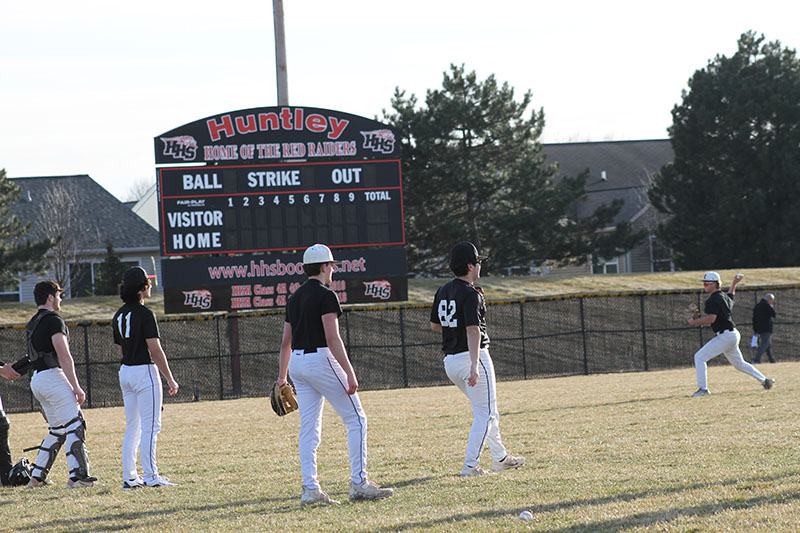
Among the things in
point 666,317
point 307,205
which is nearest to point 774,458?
point 307,205

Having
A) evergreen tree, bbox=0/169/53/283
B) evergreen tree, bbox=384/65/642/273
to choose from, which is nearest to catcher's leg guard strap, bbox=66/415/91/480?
evergreen tree, bbox=0/169/53/283

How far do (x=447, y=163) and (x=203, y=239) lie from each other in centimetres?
1776

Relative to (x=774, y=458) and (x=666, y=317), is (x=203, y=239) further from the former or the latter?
(x=666, y=317)

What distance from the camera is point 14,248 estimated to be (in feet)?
107

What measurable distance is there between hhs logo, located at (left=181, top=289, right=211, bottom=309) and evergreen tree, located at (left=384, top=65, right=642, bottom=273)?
15.5m

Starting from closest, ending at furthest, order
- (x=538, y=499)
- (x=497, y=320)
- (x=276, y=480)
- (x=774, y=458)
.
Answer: (x=538, y=499) < (x=774, y=458) < (x=276, y=480) < (x=497, y=320)

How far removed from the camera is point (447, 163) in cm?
3822

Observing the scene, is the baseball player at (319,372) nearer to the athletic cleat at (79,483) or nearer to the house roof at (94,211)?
the athletic cleat at (79,483)

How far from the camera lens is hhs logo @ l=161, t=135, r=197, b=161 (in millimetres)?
22125

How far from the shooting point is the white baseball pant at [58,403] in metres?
8.75

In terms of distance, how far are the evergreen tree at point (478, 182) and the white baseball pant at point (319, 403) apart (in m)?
29.5

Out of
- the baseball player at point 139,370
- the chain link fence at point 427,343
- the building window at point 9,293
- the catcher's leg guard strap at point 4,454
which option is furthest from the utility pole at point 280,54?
the building window at point 9,293

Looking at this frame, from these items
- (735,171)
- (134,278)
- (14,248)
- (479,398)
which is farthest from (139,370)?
(735,171)

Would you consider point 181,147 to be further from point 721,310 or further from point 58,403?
point 58,403
